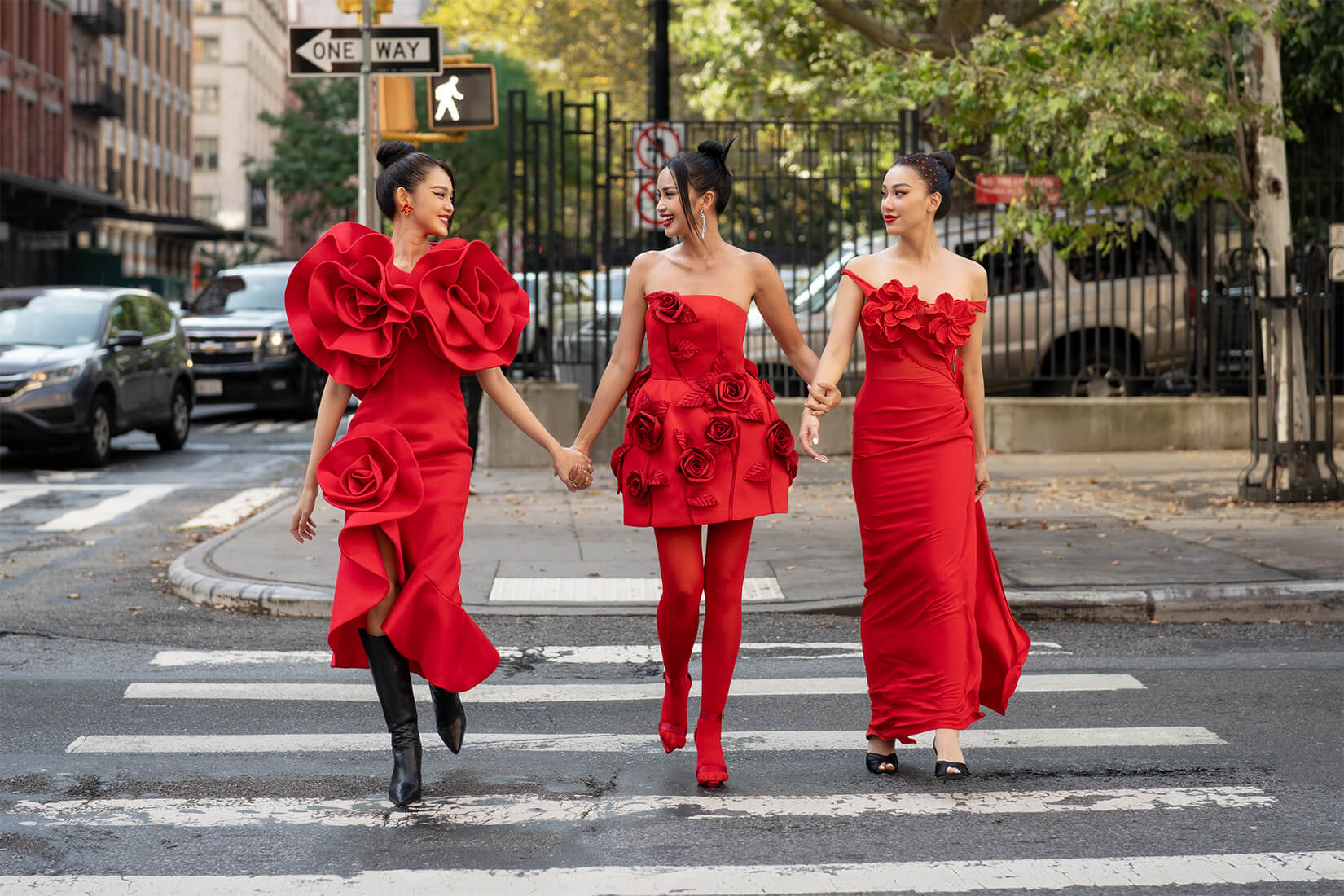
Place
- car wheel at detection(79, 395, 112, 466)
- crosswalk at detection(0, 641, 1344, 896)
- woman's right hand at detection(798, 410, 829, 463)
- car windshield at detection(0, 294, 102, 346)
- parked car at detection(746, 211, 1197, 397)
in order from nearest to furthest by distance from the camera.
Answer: crosswalk at detection(0, 641, 1344, 896)
woman's right hand at detection(798, 410, 829, 463)
car wheel at detection(79, 395, 112, 466)
parked car at detection(746, 211, 1197, 397)
car windshield at detection(0, 294, 102, 346)

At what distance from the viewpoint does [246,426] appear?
67.5 feet

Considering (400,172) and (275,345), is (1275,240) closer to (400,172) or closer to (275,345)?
(400,172)

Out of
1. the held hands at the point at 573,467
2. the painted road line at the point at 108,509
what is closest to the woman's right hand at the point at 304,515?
the held hands at the point at 573,467

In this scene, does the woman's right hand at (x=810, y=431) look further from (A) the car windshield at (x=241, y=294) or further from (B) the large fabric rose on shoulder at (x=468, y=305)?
(A) the car windshield at (x=241, y=294)

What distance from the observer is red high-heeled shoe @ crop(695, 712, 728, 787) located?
4969mm

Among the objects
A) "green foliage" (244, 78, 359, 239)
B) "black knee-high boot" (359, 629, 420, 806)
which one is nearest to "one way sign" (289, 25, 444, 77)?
"black knee-high boot" (359, 629, 420, 806)

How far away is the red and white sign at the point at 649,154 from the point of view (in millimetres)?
14984

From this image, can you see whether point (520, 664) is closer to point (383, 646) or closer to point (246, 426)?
point (383, 646)

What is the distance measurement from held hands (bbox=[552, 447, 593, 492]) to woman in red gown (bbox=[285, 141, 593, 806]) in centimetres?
17

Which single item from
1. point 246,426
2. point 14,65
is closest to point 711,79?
point 246,426

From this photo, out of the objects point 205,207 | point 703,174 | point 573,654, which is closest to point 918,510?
point 703,174

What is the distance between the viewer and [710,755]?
4.98 m

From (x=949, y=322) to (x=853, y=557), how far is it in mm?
4593

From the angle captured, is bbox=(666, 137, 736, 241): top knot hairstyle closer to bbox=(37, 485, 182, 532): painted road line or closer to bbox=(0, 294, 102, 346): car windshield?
bbox=(37, 485, 182, 532): painted road line
